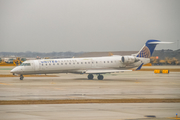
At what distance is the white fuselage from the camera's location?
35.2m

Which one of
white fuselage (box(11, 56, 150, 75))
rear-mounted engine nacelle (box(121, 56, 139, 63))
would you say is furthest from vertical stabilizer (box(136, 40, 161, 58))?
rear-mounted engine nacelle (box(121, 56, 139, 63))

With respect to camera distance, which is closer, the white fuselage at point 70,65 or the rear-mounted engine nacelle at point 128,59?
the white fuselage at point 70,65

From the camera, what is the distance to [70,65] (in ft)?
119

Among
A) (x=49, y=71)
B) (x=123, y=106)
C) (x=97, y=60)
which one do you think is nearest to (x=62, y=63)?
(x=49, y=71)

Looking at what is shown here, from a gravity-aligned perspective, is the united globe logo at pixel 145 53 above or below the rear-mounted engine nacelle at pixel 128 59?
above

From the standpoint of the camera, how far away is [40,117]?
1281cm

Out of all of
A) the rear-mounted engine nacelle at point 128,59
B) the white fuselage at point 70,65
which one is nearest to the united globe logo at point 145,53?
the white fuselage at point 70,65

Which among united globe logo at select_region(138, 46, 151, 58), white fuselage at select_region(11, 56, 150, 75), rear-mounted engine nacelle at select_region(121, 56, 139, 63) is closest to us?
white fuselage at select_region(11, 56, 150, 75)

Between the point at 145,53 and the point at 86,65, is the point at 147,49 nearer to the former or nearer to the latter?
the point at 145,53

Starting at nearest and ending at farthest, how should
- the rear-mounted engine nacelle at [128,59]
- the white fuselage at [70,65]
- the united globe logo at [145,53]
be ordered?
the white fuselage at [70,65] → the rear-mounted engine nacelle at [128,59] → the united globe logo at [145,53]

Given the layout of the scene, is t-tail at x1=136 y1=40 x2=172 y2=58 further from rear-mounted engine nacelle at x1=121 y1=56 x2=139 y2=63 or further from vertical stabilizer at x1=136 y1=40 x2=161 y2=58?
rear-mounted engine nacelle at x1=121 y1=56 x2=139 y2=63

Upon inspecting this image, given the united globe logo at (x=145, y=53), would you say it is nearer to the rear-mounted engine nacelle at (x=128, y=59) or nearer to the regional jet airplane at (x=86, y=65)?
the regional jet airplane at (x=86, y=65)

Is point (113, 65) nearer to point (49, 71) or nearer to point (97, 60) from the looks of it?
point (97, 60)

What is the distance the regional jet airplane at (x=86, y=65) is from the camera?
35250 millimetres
